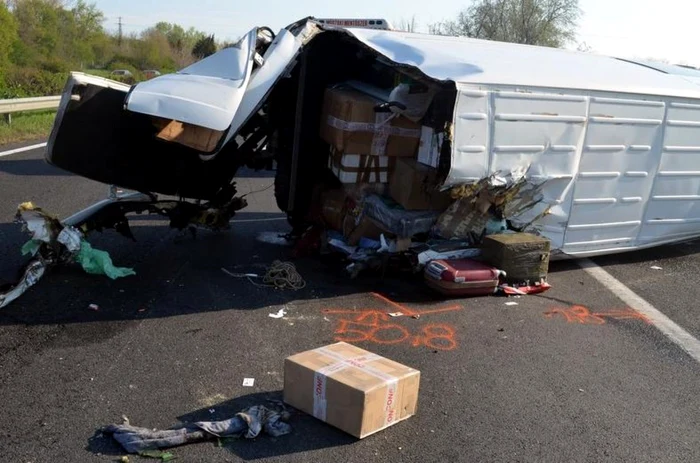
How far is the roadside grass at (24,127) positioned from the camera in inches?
555

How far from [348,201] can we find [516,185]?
5.89 ft

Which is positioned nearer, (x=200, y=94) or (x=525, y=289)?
(x=200, y=94)

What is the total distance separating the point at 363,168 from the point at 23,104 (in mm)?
11742

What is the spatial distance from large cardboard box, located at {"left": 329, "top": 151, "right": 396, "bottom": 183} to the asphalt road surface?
3.12 feet

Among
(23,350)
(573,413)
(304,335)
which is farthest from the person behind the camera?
(304,335)

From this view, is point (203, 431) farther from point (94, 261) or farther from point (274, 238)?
point (274, 238)

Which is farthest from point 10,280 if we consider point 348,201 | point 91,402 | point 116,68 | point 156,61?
point 156,61

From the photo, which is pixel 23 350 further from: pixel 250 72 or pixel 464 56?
pixel 464 56

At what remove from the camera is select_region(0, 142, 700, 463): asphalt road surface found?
3557mm

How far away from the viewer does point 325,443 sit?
3.49 meters

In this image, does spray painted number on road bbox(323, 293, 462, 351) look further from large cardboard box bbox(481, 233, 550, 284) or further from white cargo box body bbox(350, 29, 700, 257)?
white cargo box body bbox(350, 29, 700, 257)

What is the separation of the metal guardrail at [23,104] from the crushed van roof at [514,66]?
9957 millimetres

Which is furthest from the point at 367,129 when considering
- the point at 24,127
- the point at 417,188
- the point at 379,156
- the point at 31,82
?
the point at 31,82

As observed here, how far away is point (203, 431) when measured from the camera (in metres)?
3.44
